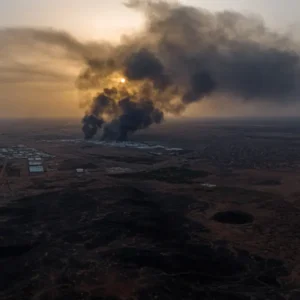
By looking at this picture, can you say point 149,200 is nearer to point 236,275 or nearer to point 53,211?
point 53,211

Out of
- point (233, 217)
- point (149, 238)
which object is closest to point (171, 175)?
point (233, 217)

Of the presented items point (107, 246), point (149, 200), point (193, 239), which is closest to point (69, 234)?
point (107, 246)

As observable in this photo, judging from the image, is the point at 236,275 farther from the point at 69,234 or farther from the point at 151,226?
the point at 69,234

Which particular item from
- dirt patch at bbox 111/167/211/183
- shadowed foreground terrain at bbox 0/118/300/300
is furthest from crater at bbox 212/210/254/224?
dirt patch at bbox 111/167/211/183

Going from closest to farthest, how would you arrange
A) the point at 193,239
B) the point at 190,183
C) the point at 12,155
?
the point at 193,239 < the point at 190,183 < the point at 12,155

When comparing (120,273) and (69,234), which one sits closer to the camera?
(120,273)

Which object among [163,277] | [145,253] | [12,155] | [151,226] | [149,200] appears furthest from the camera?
[12,155]

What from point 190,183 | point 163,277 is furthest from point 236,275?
point 190,183
